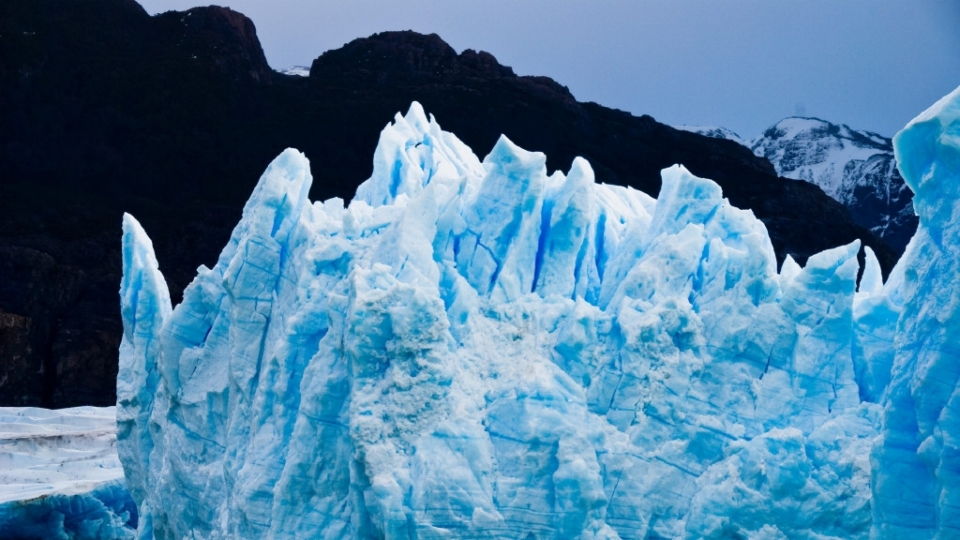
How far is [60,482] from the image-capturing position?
18.8 meters

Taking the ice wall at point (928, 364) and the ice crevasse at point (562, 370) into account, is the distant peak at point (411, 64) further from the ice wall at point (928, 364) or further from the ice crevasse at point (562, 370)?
the ice wall at point (928, 364)

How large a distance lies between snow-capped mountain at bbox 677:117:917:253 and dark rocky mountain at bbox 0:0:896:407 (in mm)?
7348

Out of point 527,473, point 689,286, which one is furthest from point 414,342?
point 689,286

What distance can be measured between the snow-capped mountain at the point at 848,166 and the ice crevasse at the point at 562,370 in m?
29.3

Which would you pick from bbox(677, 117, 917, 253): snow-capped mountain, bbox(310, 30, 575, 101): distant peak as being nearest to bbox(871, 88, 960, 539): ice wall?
bbox(310, 30, 575, 101): distant peak

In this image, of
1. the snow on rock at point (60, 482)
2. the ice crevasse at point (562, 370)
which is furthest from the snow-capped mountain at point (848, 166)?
the ice crevasse at point (562, 370)

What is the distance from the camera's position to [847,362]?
10133 millimetres

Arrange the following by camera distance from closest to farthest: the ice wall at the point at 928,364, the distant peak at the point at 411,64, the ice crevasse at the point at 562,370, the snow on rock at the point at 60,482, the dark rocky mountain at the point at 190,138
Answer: the ice wall at the point at 928,364, the ice crevasse at the point at 562,370, the snow on rock at the point at 60,482, the dark rocky mountain at the point at 190,138, the distant peak at the point at 411,64

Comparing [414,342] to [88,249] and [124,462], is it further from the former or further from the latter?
[88,249]

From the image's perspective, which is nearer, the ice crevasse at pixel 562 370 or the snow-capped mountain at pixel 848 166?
the ice crevasse at pixel 562 370

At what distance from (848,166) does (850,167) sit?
0.45 meters

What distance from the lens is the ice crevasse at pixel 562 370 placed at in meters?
9.52

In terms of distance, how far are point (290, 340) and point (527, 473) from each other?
9.26 feet

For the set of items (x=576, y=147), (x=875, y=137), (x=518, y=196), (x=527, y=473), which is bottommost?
(x=527, y=473)
